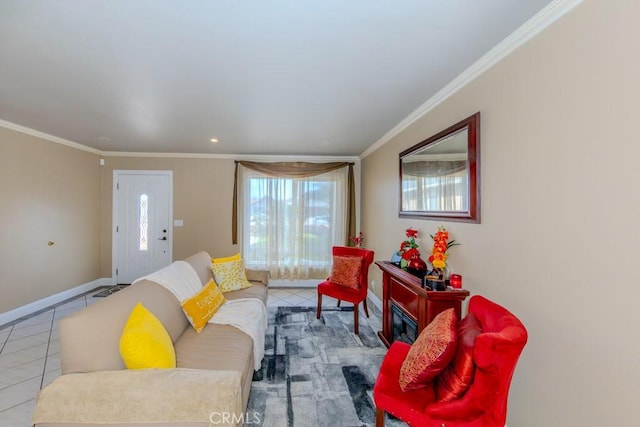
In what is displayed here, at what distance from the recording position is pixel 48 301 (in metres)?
3.80

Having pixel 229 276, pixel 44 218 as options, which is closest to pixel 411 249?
pixel 229 276

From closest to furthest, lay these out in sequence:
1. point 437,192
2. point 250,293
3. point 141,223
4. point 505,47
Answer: point 505,47 → point 437,192 → point 250,293 → point 141,223

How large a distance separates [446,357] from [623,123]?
49.4 inches

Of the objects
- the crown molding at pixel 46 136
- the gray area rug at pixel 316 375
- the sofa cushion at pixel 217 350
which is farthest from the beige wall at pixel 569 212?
the crown molding at pixel 46 136

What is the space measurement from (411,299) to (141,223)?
4.74 metres

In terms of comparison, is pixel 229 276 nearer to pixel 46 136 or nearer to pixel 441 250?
pixel 441 250

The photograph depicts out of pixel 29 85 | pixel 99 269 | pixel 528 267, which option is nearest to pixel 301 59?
pixel 528 267

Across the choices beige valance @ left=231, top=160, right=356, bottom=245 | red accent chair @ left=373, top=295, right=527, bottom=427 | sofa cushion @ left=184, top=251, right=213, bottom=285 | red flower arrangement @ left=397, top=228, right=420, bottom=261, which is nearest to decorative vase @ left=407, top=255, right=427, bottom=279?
red flower arrangement @ left=397, top=228, right=420, bottom=261

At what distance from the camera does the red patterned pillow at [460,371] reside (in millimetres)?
1269

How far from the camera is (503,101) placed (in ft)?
5.51

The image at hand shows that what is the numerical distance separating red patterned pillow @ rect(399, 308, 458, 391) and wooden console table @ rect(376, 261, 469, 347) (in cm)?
43

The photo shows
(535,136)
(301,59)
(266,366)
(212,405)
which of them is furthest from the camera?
(266,366)

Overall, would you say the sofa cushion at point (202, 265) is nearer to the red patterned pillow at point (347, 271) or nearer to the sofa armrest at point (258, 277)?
the sofa armrest at point (258, 277)

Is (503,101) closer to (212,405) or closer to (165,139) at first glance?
(212,405)
